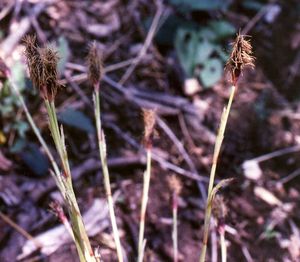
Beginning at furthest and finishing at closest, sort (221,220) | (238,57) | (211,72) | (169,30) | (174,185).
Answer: (169,30) → (211,72) → (174,185) → (221,220) → (238,57)

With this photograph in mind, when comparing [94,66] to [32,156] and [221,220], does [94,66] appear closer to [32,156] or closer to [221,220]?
[221,220]

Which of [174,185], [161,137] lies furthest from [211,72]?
[174,185]

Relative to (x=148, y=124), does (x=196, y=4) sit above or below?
above

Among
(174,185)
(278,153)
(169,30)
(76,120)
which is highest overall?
(169,30)

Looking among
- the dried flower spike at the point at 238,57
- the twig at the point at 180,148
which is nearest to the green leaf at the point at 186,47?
the twig at the point at 180,148

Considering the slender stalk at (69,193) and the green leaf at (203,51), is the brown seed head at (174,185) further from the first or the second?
the green leaf at (203,51)

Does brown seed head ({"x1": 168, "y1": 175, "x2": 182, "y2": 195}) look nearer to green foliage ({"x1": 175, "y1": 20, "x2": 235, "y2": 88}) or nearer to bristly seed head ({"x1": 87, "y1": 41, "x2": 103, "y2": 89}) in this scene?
bristly seed head ({"x1": 87, "y1": 41, "x2": 103, "y2": 89})

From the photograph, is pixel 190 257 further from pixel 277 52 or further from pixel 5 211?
pixel 277 52

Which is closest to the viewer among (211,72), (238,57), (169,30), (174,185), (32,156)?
(238,57)
